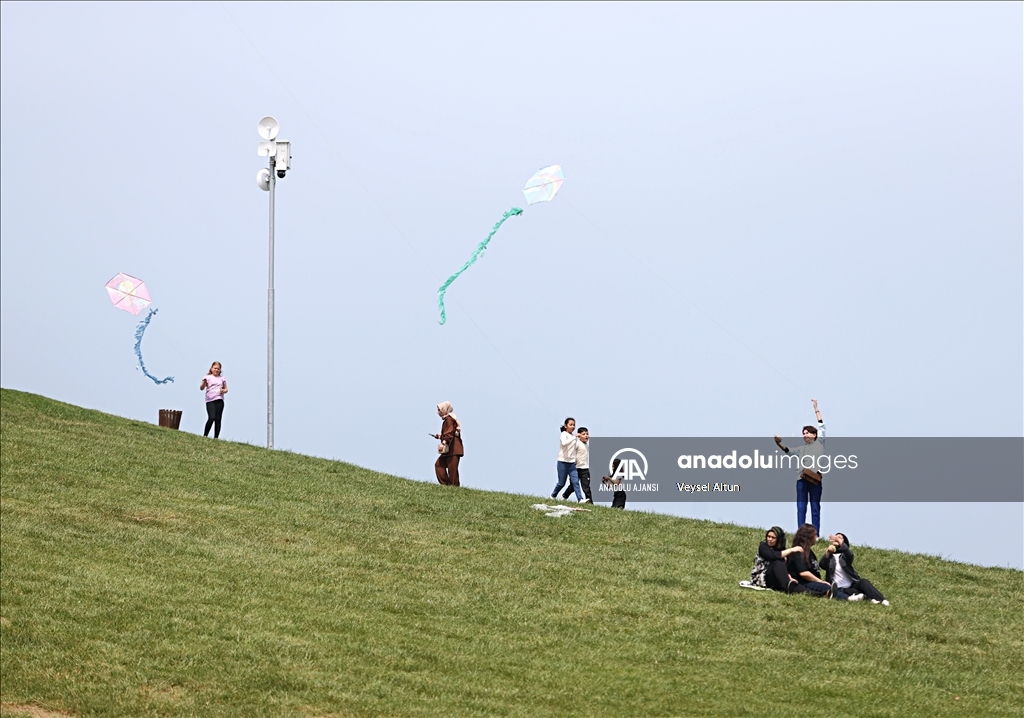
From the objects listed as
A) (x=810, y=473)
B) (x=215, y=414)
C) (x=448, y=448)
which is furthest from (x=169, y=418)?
(x=810, y=473)

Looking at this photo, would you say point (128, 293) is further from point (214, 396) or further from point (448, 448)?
point (448, 448)

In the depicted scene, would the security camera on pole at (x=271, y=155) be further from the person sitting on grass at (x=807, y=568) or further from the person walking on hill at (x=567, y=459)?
the person sitting on grass at (x=807, y=568)

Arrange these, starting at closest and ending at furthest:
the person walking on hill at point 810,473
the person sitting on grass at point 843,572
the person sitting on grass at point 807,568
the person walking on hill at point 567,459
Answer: the person sitting on grass at point 807,568 < the person sitting on grass at point 843,572 < the person walking on hill at point 810,473 < the person walking on hill at point 567,459

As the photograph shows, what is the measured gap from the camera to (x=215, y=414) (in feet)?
111

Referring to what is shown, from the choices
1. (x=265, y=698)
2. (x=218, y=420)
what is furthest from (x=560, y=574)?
(x=218, y=420)

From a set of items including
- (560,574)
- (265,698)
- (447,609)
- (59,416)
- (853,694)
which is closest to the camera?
(265,698)

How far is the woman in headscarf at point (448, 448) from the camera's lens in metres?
29.3

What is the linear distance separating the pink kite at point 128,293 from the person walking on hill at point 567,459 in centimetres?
1314

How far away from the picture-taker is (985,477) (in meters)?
28.2

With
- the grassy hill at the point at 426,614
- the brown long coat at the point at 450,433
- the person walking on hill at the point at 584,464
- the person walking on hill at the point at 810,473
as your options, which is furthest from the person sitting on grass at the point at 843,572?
the brown long coat at the point at 450,433

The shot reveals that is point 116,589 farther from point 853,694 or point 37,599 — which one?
point 853,694

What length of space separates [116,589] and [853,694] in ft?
31.4

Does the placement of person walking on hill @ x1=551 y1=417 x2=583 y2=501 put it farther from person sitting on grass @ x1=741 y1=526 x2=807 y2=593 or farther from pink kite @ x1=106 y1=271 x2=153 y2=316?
pink kite @ x1=106 y1=271 x2=153 y2=316

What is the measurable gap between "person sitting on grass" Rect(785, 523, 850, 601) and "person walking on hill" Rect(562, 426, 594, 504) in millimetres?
7991
